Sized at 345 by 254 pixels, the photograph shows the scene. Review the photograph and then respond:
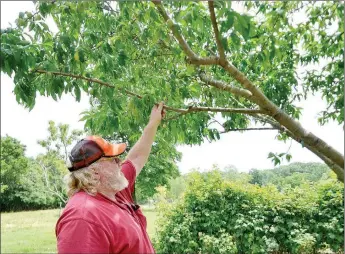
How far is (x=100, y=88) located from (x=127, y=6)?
42 cm

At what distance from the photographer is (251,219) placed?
251 inches

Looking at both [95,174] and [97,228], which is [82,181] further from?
[97,228]

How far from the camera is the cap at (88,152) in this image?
165cm

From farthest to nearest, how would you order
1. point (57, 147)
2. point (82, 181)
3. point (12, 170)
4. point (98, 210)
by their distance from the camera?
point (12, 170)
point (57, 147)
point (82, 181)
point (98, 210)

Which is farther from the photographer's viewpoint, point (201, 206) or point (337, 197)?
point (201, 206)

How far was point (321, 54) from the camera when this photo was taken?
3.48 m

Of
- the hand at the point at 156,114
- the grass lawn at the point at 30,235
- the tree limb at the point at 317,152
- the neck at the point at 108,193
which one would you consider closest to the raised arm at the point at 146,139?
the hand at the point at 156,114

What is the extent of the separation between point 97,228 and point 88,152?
0.39 meters

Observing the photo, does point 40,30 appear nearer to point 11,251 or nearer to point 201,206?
point 201,206

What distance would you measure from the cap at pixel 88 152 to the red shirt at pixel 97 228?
0.13 m

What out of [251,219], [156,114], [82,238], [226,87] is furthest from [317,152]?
[251,219]

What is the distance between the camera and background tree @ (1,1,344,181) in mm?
1669

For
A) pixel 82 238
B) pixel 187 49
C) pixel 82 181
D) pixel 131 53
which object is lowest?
pixel 82 238

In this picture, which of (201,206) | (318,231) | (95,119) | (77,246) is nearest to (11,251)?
(201,206)
